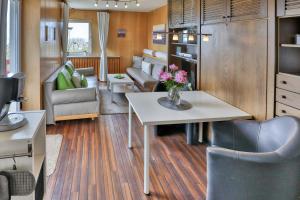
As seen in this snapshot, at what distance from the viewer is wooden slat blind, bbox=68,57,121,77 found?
367 inches

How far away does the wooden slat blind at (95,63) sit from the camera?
30.6 ft

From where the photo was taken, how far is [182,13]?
15.0 ft

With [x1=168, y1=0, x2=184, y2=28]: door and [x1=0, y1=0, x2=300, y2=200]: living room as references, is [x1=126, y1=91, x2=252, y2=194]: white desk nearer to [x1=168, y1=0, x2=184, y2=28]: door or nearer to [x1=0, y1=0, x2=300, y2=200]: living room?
[x1=0, y1=0, x2=300, y2=200]: living room

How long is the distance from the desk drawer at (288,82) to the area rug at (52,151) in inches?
94.1

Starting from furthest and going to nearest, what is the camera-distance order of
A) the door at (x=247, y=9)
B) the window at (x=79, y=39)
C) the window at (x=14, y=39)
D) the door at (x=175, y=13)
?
the window at (x=79, y=39) < the door at (x=175, y=13) < the window at (x=14, y=39) < the door at (x=247, y=9)

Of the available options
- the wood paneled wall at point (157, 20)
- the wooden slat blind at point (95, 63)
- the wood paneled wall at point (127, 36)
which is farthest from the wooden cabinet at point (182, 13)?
the wooden slat blind at point (95, 63)

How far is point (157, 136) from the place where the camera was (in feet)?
13.3

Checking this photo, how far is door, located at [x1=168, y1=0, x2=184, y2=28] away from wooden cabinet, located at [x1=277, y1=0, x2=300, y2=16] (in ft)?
8.22

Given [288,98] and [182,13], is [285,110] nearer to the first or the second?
[288,98]

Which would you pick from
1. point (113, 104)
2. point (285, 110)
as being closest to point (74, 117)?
point (113, 104)

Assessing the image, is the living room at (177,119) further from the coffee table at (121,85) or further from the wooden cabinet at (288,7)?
the coffee table at (121,85)

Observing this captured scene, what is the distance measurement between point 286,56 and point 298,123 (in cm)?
74

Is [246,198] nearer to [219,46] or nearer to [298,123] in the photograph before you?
[298,123]

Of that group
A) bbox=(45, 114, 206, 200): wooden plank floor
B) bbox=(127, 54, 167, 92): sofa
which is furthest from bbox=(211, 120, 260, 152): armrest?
bbox=(127, 54, 167, 92): sofa
